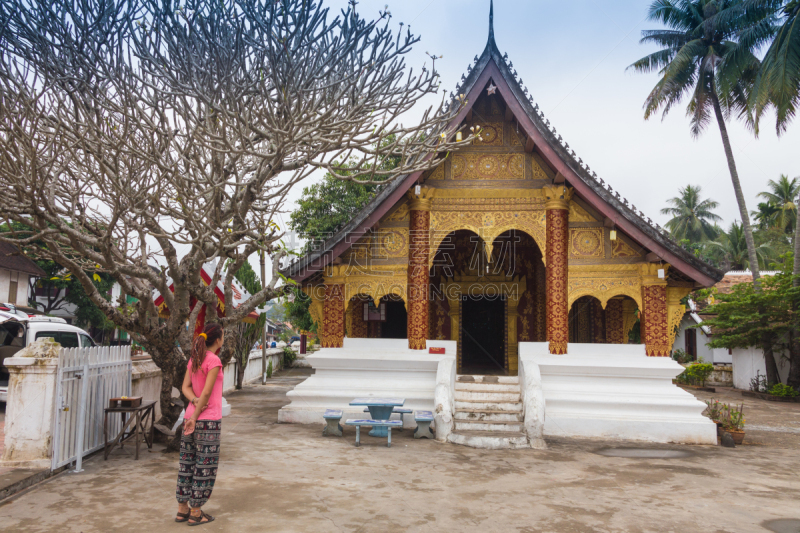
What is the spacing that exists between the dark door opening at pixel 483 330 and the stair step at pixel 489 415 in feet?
14.6

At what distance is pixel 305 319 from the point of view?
2311cm

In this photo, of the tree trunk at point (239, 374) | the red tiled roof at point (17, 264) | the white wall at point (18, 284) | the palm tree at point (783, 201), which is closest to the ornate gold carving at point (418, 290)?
the tree trunk at point (239, 374)

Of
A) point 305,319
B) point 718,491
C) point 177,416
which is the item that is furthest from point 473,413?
point 305,319

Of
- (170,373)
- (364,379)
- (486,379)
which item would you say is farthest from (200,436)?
(486,379)

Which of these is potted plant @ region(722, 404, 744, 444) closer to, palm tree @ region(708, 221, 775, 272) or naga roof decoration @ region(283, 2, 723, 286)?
naga roof decoration @ region(283, 2, 723, 286)

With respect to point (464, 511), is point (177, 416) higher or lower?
higher

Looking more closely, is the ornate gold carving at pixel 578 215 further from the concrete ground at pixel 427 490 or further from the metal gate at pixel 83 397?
the metal gate at pixel 83 397

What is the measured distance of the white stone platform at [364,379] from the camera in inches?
378

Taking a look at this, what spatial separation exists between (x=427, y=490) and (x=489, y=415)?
10.7ft

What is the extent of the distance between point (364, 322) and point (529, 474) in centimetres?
709

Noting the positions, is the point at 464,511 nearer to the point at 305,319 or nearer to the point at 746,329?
the point at 746,329

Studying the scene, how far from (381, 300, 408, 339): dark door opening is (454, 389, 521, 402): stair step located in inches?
165

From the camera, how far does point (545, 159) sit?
10.0 metres

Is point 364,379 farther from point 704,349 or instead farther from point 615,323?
point 704,349
